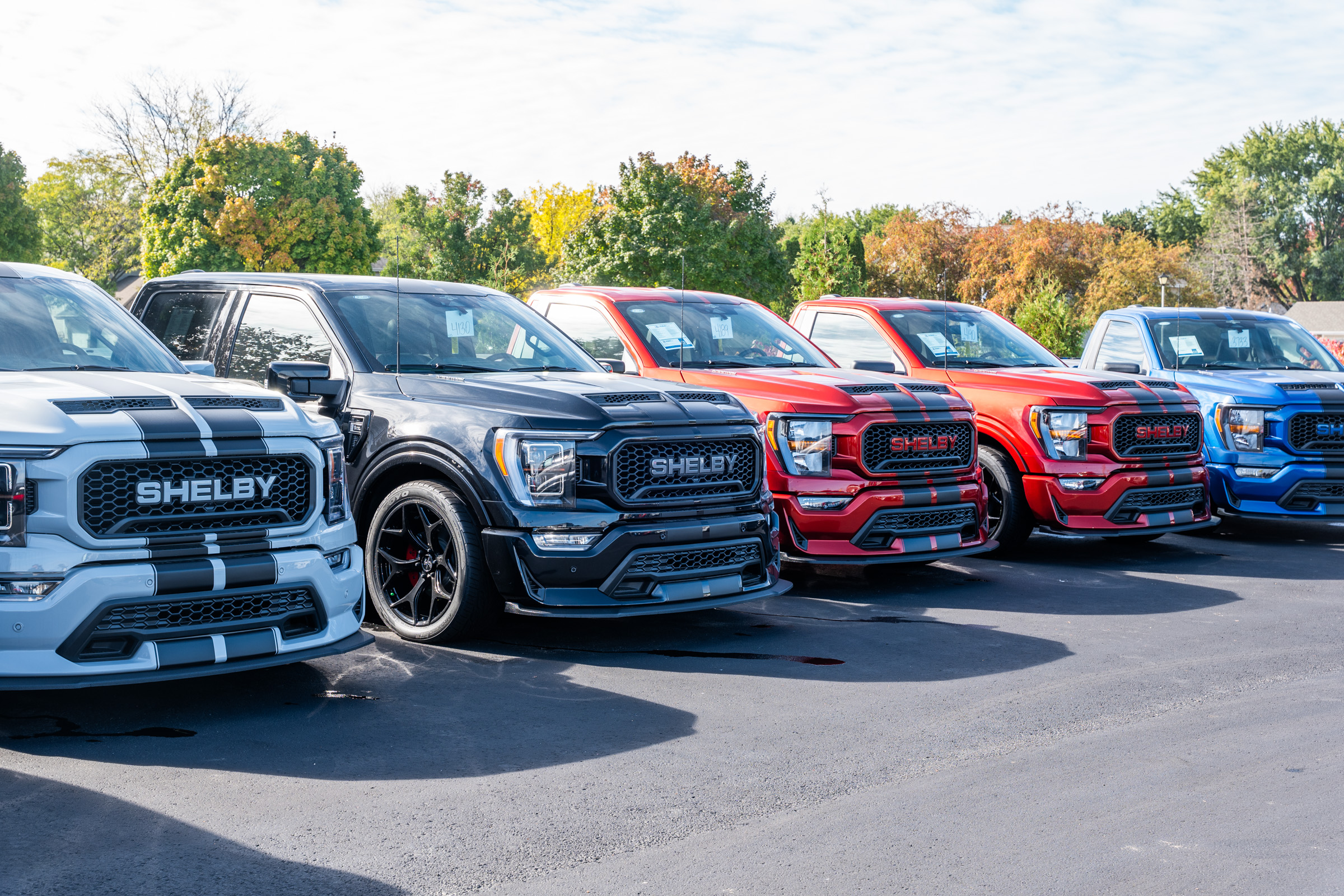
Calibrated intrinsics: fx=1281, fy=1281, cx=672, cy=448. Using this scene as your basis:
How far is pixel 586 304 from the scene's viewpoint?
372 inches

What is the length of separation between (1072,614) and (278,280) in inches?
201

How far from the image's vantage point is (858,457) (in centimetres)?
795

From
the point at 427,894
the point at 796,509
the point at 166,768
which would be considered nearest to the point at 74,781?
the point at 166,768

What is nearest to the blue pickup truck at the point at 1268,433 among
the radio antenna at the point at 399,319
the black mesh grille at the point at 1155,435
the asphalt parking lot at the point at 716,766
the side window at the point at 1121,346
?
the side window at the point at 1121,346

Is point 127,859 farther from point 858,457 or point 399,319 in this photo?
point 858,457

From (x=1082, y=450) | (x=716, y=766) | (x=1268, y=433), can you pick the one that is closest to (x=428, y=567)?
(x=716, y=766)

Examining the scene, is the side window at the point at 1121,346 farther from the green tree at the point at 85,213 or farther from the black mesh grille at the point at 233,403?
the green tree at the point at 85,213

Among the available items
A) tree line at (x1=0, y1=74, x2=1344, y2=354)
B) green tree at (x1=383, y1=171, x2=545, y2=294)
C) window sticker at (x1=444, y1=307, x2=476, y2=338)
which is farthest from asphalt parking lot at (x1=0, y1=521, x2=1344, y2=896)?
green tree at (x1=383, y1=171, x2=545, y2=294)

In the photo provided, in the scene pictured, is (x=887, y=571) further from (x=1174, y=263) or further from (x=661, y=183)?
(x=1174, y=263)

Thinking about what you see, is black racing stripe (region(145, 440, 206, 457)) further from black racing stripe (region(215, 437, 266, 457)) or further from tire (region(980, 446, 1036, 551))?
tire (region(980, 446, 1036, 551))

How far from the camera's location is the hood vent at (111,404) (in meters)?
4.79

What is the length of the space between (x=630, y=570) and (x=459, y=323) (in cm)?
211

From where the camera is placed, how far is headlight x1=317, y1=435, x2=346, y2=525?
216 inches

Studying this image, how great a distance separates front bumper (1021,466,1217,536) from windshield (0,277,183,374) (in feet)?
19.9
